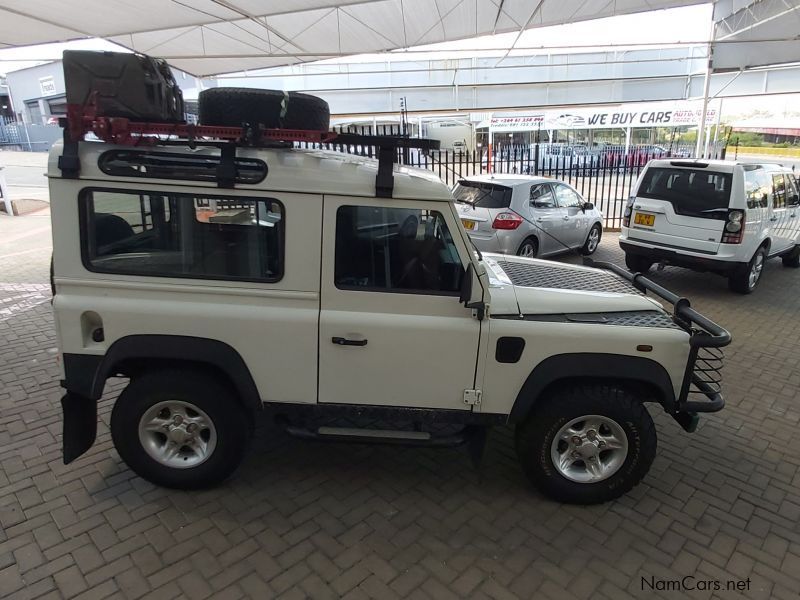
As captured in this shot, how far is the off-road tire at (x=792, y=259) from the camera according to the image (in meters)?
9.51

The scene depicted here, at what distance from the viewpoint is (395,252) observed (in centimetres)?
296

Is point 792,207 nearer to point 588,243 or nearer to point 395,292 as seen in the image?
point 588,243

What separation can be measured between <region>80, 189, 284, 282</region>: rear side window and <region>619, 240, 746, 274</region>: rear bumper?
6749 mm

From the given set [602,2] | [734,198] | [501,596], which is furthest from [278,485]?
[602,2]

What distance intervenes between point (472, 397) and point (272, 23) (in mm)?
12075

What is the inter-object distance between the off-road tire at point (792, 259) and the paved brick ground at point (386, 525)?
6806mm

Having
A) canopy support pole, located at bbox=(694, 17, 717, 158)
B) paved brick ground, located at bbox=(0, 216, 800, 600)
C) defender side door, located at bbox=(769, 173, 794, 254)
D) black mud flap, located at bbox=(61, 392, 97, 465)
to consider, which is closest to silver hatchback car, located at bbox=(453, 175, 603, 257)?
defender side door, located at bbox=(769, 173, 794, 254)

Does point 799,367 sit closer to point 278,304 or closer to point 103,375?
point 278,304

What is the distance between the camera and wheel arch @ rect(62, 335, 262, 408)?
2.93m

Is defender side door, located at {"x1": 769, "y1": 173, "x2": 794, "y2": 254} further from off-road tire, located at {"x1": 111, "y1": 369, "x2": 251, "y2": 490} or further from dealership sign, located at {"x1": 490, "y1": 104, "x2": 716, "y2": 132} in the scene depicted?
dealership sign, located at {"x1": 490, "y1": 104, "x2": 716, "y2": 132}

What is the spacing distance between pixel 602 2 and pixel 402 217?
13054 mm

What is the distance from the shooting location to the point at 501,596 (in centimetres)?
263

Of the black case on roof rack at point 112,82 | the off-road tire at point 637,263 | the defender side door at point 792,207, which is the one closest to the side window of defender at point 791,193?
the defender side door at point 792,207

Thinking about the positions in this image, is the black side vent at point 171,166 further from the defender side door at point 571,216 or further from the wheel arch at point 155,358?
the defender side door at point 571,216
